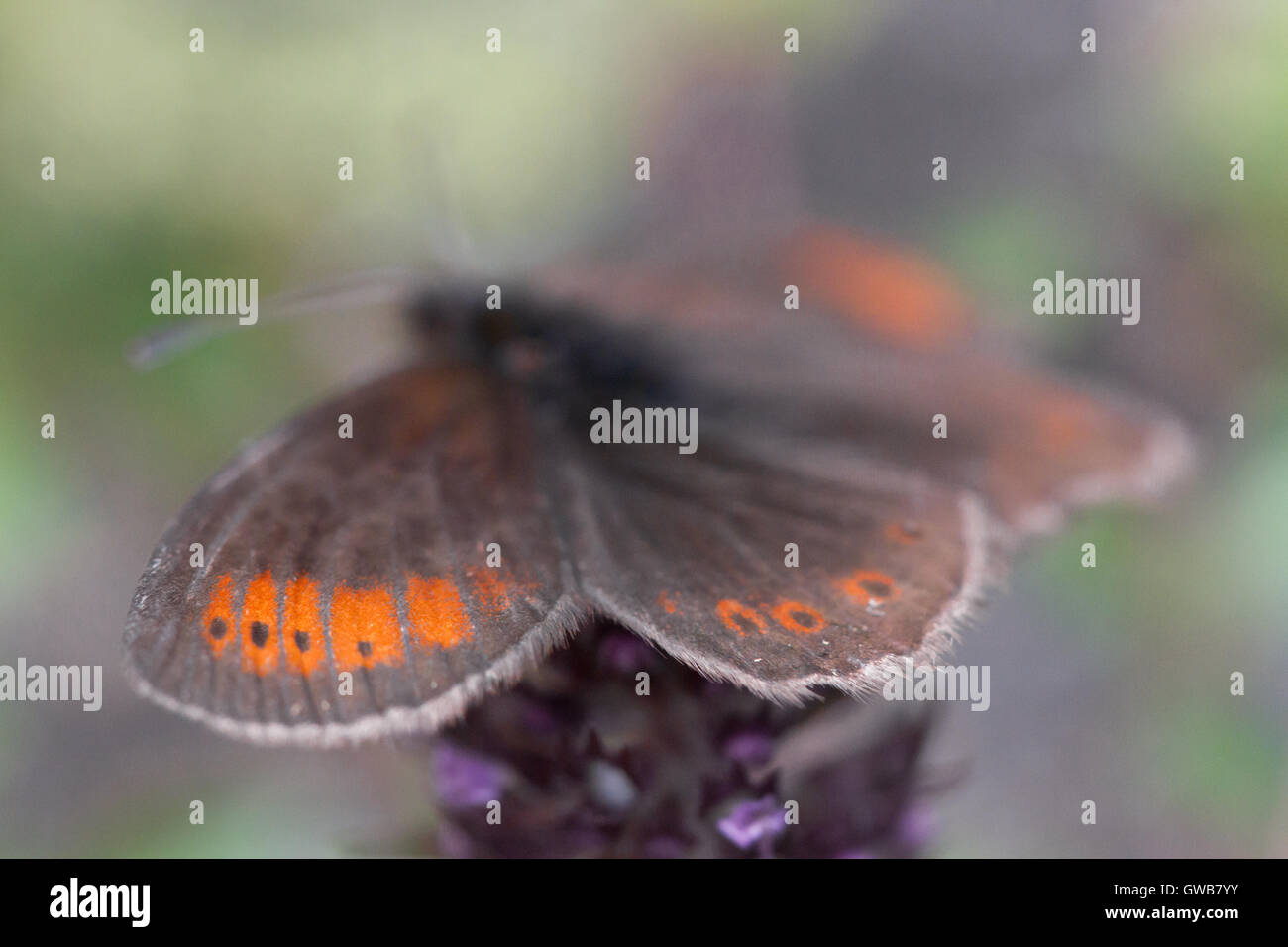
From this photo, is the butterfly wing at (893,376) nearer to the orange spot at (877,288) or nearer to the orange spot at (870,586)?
the orange spot at (877,288)

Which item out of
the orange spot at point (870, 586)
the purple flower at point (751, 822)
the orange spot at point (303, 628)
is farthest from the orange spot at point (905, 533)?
the orange spot at point (303, 628)

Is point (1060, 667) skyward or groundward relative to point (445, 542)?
groundward

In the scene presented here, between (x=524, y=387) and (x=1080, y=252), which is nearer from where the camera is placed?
(x=524, y=387)

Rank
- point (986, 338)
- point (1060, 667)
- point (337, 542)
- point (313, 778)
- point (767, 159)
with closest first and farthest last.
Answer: point (337, 542) < point (986, 338) < point (313, 778) < point (1060, 667) < point (767, 159)

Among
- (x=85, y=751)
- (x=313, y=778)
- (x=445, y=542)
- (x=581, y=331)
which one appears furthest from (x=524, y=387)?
(x=85, y=751)

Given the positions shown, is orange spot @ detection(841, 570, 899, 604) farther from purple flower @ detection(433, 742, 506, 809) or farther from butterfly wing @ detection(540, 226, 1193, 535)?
Result: purple flower @ detection(433, 742, 506, 809)

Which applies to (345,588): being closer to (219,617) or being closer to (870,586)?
(219,617)

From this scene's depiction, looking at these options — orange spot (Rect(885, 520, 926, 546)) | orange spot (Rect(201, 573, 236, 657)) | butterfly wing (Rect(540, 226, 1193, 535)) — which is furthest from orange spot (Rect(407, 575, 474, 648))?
butterfly wing (Rect(540, 226, 1193, 535))
